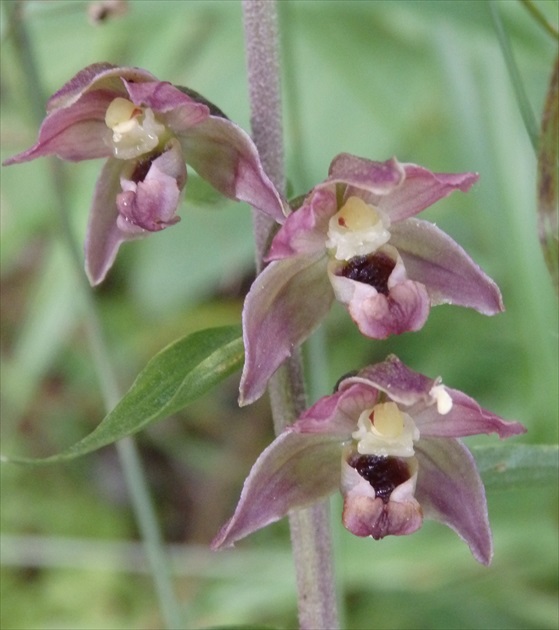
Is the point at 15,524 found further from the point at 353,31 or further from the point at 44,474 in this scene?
the point at 353,31

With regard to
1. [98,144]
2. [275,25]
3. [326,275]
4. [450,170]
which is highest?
[275,25]

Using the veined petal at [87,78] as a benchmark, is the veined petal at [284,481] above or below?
below

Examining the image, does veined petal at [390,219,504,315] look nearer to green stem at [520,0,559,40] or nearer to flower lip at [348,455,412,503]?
flower lip at [348,455,412,503]

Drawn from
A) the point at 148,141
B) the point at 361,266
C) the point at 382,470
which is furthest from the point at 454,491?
the point at 148,141

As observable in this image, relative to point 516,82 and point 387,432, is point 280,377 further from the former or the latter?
point 516,82

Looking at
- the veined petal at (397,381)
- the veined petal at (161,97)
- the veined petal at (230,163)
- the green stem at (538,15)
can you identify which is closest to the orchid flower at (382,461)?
the veined petal at (397,381)

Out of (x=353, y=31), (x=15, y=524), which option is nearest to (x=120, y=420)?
(x=15, y=524)

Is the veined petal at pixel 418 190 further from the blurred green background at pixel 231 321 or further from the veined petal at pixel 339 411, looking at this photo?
the blurred green background at pixel 231 321
